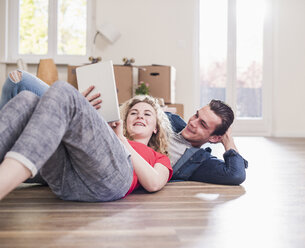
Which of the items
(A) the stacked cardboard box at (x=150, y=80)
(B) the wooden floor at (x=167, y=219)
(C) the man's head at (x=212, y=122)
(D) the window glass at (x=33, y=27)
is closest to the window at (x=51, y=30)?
(D) the window glass at (x=33, y=27)

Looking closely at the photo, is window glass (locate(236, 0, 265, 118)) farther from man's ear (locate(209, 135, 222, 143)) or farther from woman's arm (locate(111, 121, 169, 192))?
woman's arm (locate(111, 121, 169, 192))

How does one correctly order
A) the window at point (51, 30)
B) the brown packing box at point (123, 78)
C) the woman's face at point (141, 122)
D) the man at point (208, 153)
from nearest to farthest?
the woman's face at point (141, 122)
the man at point (208, 153)
the brown packing box at point (123, 78)
the window at point (51, 30)

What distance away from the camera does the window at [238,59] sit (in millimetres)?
4844

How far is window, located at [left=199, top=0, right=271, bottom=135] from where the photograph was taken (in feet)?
15.9

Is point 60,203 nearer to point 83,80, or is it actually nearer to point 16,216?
point 16,216

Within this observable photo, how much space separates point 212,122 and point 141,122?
1.13ft

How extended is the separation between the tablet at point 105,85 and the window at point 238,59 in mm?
3684

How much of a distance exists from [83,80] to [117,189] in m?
0.40

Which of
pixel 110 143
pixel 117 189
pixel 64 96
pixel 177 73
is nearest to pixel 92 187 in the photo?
pixel 117 189

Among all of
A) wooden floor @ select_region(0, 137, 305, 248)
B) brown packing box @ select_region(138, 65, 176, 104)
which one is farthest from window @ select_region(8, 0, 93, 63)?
wooden floor @ select_region(0, 137, 305, 248)

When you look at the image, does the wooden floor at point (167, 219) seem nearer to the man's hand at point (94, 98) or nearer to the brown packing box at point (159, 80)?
the man's hand at point (94, 98)

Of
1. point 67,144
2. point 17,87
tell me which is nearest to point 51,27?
point 17,87

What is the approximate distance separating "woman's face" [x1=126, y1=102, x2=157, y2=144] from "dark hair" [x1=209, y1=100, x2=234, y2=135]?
29 cm

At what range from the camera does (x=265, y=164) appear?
231 cm
